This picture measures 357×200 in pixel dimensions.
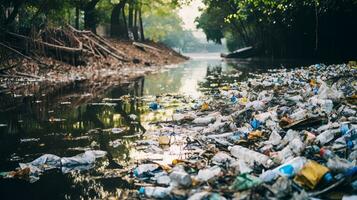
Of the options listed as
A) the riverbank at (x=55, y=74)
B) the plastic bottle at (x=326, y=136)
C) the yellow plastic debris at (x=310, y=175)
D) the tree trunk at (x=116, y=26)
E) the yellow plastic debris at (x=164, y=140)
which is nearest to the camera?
the yellow plastic debris at (x=310, y=175)

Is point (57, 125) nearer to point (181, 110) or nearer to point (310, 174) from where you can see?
point (181, 110)

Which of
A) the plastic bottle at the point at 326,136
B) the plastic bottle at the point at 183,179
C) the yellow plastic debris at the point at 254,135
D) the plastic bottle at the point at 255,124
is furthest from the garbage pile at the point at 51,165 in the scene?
the plastic bottle at the point at 326,136

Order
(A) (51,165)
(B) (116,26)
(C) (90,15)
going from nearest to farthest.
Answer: (A) (51,165) < (C) (90,15) < (B) (116,26)

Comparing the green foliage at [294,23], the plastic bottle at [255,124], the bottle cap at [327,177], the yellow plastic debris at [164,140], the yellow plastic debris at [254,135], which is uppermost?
the green foliage at [294,23]

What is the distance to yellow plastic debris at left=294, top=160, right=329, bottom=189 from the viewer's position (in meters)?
2.41

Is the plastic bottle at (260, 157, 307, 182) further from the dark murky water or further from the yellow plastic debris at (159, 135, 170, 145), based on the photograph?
the yellow plastic debris at (159, 135, 170, 145)

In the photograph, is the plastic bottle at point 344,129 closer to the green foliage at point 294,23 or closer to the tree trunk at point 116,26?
the green foliage at point 294,23

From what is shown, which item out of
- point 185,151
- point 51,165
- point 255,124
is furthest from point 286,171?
point 51,165

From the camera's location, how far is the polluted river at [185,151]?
2.49 meters

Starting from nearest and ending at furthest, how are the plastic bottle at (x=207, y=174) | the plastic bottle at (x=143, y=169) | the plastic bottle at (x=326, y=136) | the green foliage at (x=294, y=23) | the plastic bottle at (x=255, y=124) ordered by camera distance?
the plastic bottle at (x=207, y=174) → the plastic bottle at (x=143, y=169) → the plastic bottle at (x=326, y=136) → the plastic bottle at (x=255, y=124) → the green foliage at (x=294, y=23)

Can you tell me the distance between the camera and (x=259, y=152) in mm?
3311

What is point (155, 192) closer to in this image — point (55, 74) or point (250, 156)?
point (250, 156)

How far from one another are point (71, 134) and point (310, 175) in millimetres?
2920

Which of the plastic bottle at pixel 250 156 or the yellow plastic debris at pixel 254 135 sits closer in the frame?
the plastic bottle at pixel 250 156
